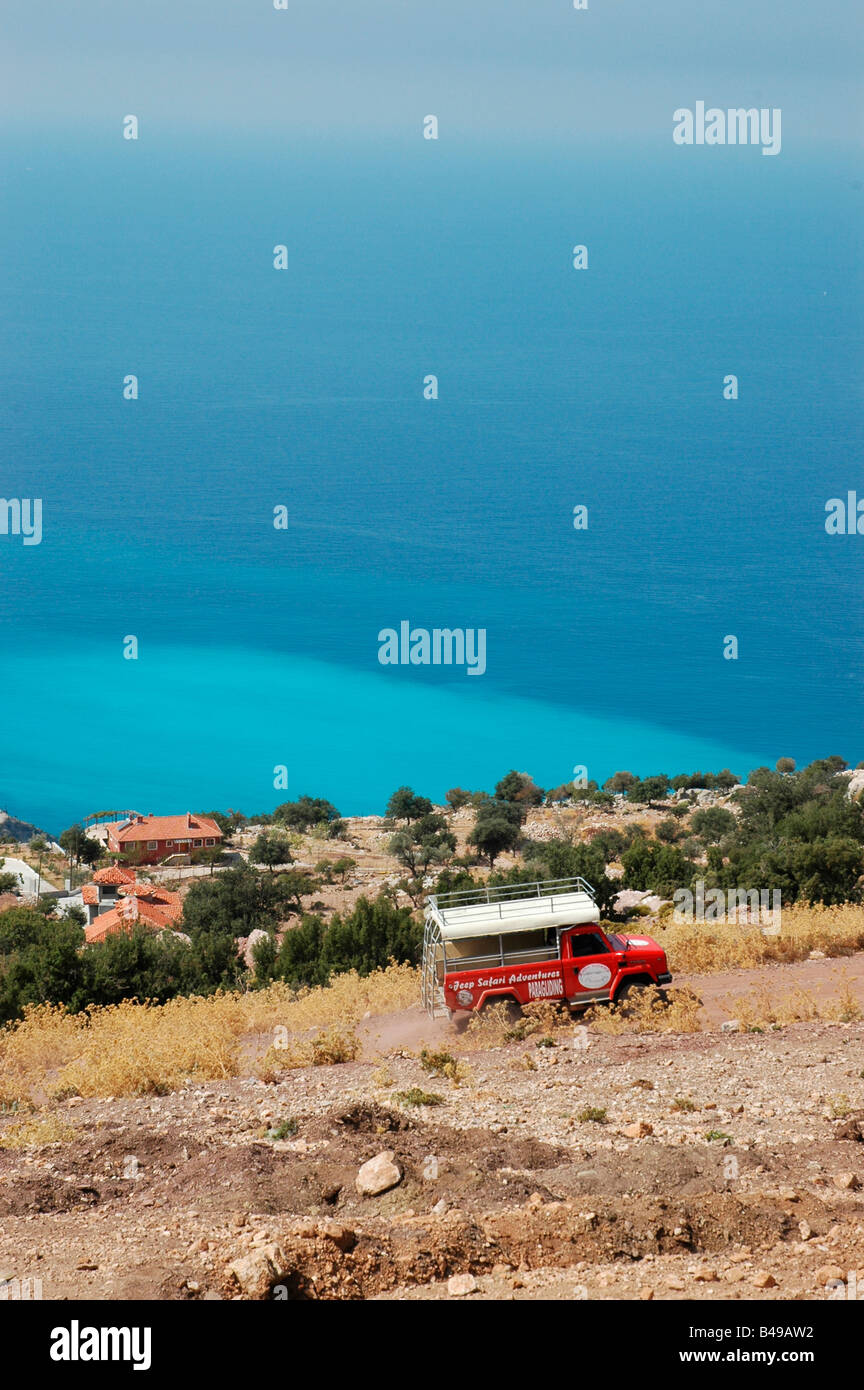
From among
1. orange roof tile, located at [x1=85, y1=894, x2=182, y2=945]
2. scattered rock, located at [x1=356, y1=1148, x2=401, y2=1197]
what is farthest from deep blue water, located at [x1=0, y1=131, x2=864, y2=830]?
scattered rock, located at [x1=356, y1=1148, x2=401, y2=1197]

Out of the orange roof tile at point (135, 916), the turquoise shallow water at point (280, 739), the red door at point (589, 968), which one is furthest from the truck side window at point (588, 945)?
the turquoise shallow water at point (280, 739)

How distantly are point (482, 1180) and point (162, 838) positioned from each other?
116 ft

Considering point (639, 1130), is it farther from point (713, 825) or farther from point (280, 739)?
point (280, 739)

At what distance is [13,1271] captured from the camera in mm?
6625

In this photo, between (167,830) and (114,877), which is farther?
(167,830)

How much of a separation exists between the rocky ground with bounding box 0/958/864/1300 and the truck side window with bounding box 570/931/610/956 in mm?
815

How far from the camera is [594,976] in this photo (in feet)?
39.1

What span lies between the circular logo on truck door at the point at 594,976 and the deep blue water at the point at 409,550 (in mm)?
50539

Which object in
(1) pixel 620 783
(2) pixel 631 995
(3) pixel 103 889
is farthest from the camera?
(1) pixel 620 783

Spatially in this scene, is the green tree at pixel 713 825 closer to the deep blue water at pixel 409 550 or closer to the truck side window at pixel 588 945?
the truck side window at pixel 588 945

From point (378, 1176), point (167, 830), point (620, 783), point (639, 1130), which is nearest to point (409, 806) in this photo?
point (167, 830)

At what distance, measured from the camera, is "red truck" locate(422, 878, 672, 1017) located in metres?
11.8

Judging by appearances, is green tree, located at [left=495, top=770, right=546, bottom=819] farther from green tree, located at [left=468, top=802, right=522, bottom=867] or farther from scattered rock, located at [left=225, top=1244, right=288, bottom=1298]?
scattered rock, located at [left=225, top=1244, right=288, bottom=1298]

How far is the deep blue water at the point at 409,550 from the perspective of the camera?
72938 millimetres
